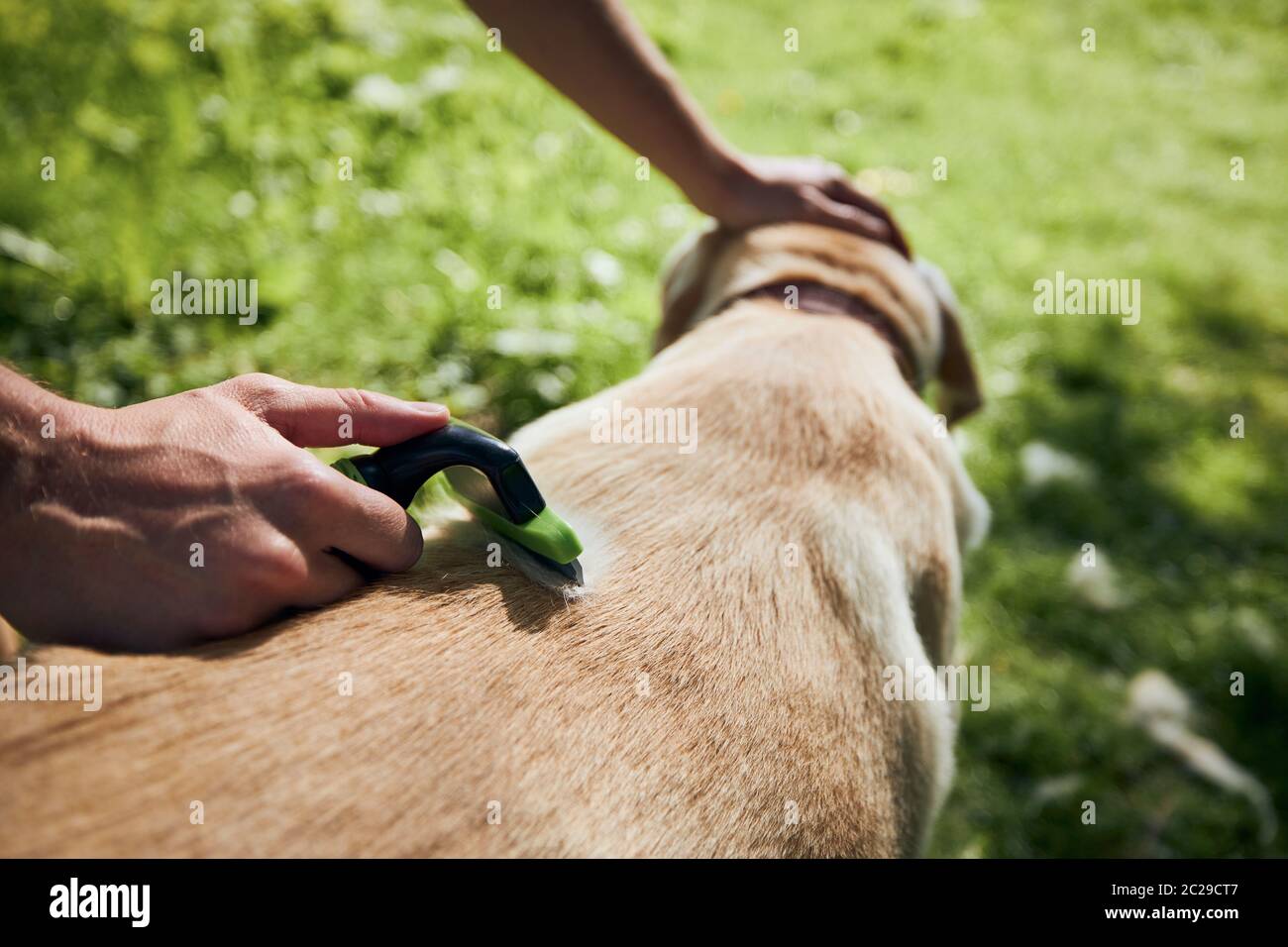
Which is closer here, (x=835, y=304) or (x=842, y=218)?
(x=835, y=304)

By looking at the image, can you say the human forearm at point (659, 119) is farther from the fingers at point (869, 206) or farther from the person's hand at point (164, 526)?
the person's hand at point (164, 526)

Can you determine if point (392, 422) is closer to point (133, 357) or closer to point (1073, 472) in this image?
point (133, 357)

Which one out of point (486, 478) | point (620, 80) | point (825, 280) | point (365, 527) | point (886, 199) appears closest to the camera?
point (365, 527)

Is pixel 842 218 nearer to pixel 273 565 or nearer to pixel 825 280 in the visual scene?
pixel 825 280

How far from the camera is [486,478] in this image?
155 centimetres

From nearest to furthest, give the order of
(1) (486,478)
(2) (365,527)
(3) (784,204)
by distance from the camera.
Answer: (2) (365,527), (1) (486,478), (3) (784,204)

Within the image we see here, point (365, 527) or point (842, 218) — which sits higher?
point (842, 218)

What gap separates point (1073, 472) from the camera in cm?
419

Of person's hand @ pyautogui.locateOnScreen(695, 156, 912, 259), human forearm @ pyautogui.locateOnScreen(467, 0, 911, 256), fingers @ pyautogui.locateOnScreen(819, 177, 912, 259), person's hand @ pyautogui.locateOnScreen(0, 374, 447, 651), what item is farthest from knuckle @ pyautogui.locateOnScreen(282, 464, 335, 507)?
fingers @ pyautogui.locateOnScreen(819, 177, 912, 259)

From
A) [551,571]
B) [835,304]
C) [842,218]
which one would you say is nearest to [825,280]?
[835,304]

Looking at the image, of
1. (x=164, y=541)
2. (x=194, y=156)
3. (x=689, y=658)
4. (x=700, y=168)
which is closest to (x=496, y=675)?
(x=689, y=658)

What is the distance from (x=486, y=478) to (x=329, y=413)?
0.87 ft

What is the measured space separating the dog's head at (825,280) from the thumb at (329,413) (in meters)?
1.35

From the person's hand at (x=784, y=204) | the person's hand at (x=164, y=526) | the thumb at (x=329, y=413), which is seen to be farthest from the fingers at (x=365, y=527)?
the person's hand at (x=784, y=204)
